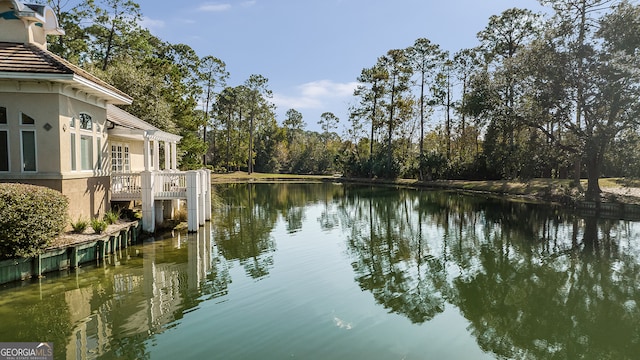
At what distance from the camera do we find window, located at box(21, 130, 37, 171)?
11.2m

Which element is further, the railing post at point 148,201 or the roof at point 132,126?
the roof at point 132,126

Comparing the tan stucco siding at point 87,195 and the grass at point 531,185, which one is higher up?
the tan stucco siding at point 87,195

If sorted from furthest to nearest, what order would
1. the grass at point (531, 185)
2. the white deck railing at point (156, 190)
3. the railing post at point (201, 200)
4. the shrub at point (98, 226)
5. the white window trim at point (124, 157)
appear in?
the grass at point (531, 185), the railing post at point (201, 200), the white window trim at point (124, 157), the white deck railing at point (156, 190), the shrub at point (98, 226)

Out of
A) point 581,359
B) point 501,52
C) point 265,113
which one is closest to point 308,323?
point 581,359

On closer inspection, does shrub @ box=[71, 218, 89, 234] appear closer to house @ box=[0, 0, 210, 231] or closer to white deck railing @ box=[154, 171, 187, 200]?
house @ box=[0, 0, 210, 231]

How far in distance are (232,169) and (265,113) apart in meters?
12.2

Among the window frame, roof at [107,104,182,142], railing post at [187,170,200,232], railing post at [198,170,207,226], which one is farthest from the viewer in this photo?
railing post at [198,170,207,226]

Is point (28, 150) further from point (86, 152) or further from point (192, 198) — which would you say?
point (192, 198)

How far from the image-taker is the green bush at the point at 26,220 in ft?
28.8

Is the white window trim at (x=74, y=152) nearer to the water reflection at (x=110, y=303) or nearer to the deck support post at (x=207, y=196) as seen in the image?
the water reflection at (x=110, y=303)

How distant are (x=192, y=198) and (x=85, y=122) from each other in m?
4.44

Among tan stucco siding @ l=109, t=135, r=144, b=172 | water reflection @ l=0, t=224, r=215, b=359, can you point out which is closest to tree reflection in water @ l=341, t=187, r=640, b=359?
water reflection @ l=0, t=224, r=215, b=359

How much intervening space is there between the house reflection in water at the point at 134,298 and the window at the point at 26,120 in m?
4.50

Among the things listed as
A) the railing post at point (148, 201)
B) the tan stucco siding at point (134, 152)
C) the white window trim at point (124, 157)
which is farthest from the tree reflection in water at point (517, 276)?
the tan stucco siding at point (134, 152)
